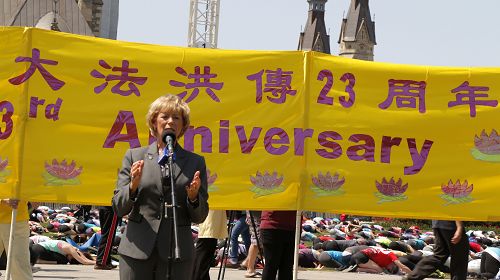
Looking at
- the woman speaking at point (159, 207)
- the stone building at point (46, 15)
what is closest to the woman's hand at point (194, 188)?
the woman speaking at point (159, 207)

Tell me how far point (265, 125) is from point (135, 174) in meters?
3.33

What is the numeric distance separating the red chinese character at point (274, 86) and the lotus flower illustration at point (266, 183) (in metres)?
0.60

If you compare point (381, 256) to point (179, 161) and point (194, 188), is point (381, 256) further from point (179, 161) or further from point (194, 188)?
point (194, 188)

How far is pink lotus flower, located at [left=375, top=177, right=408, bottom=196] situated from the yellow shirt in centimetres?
288

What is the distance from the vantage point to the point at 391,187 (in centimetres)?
934

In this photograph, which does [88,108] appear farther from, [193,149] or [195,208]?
[195,208]

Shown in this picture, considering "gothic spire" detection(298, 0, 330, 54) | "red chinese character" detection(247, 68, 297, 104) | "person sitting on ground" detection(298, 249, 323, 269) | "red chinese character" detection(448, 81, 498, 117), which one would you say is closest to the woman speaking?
"red chinese character" detection(247, 68, 297, 104)

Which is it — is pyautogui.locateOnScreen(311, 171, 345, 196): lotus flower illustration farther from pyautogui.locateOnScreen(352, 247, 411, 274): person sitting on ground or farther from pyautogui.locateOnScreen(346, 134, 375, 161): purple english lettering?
pyautogui.locateOnScreen(352, 247, 411, 274): person sitting on ground

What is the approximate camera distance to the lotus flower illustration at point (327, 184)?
30.4 ft

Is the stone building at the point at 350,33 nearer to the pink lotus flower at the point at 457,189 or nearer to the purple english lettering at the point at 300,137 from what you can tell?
the pink lotus flower at the point at 457,189

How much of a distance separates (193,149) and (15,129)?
4.62 ft

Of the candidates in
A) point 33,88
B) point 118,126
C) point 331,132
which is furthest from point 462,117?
point 33,88

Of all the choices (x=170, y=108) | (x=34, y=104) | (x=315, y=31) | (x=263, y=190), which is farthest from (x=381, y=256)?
(x=315, y=31)

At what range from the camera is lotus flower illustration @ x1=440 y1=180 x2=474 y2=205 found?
9367 millimetres
